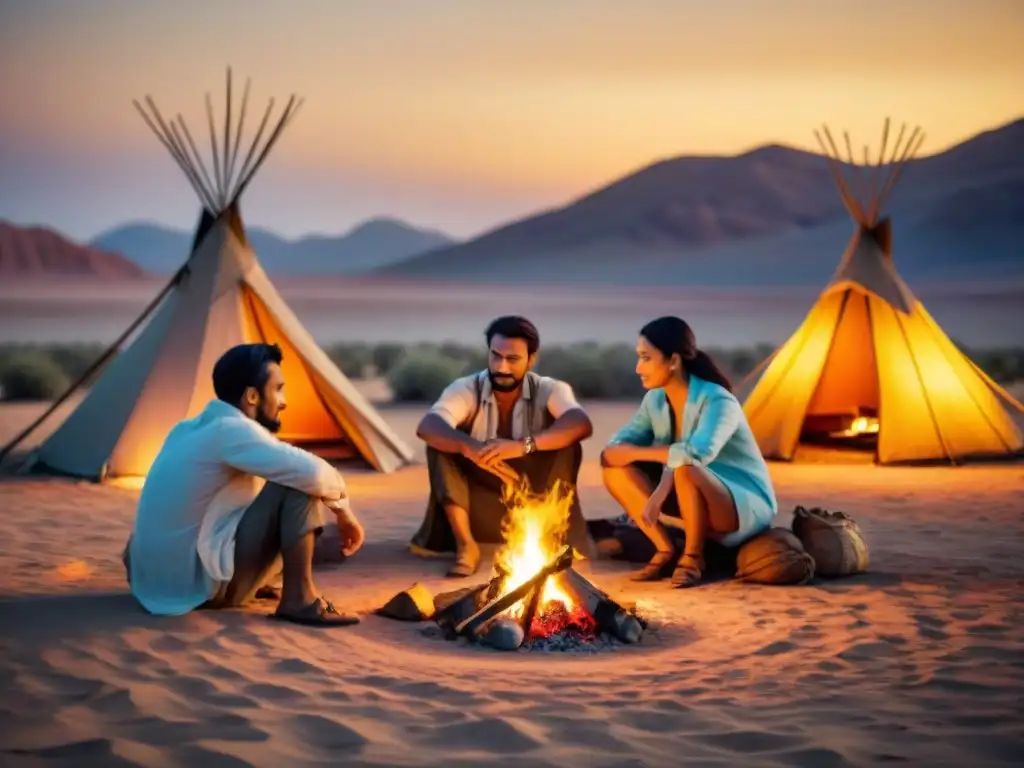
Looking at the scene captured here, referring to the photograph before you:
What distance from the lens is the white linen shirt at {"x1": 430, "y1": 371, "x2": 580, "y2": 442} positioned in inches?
215

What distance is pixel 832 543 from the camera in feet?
16.8

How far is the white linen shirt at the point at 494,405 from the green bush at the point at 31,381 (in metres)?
9.07

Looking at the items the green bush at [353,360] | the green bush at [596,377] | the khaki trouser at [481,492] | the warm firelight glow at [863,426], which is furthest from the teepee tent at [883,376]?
the green bush at [353,360]

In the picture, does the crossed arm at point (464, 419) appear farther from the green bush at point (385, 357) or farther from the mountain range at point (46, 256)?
the mountain range at point (46, 256)

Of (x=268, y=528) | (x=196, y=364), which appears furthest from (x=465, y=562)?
(x=196, y=364)

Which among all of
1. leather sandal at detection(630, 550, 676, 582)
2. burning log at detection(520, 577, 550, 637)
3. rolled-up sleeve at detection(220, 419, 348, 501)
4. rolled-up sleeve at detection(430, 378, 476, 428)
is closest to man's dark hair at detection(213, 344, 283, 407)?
rolled-up sleeve at detection(220, 419, 348, 501)

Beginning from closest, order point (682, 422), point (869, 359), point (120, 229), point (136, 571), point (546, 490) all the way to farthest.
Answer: point (136, 571), point (682, 422), point (546, 490), point (869, 359), point (120, 229)

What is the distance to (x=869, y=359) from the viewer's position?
31.3 ft

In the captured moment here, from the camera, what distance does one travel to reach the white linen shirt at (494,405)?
17.9 feet

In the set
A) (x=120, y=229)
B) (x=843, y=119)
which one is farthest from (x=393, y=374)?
(x=120, y=229)

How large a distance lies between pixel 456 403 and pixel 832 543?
5.25ft

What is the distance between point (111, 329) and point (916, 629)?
165 ft

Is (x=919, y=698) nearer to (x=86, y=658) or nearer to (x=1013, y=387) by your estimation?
(x=86, y=658)

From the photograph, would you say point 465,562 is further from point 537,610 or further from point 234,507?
point 234,507
